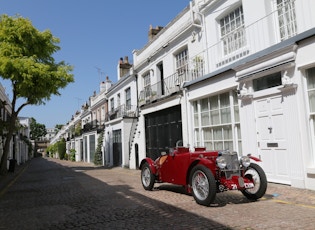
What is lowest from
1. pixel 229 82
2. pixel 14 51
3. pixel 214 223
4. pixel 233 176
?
pixel 214 223

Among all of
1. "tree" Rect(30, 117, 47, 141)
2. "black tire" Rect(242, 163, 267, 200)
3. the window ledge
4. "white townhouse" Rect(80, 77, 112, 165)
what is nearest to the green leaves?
"white townhouse" Rect(80, 77, 112, 165)

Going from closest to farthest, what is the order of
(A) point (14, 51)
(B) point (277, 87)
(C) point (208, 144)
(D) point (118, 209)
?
(D) point (118, 209) → (B) point (277, 87) → (C) point (208, 144) → (A) point (14, 51)

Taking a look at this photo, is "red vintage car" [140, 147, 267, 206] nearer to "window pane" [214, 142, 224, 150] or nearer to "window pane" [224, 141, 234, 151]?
"window pane" [224, 141, 234, 151]

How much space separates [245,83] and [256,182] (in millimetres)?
3895

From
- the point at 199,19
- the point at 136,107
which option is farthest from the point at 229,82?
the point at 136,107

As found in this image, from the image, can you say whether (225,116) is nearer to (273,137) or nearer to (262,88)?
(262,88)

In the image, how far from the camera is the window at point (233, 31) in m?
11.1

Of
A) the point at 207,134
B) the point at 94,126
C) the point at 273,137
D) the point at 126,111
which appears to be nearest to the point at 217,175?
the point at 273,137

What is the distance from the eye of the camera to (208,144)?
1216 centimetres

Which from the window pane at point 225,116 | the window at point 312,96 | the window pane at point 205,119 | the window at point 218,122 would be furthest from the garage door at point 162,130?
the window at point 312,96

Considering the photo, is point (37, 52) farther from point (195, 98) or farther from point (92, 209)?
point (92, 209)

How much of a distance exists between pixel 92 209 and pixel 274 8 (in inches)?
331

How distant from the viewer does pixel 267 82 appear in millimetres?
9086

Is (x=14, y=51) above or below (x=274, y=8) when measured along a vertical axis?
above
